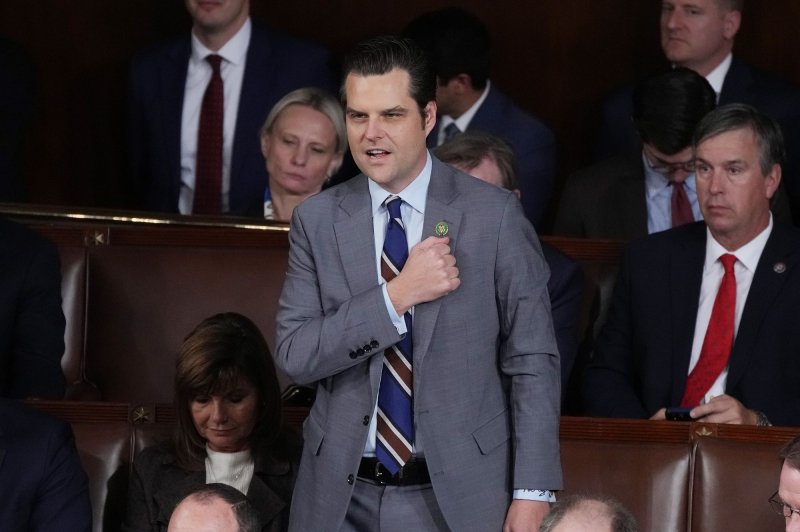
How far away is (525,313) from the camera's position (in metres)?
2.40

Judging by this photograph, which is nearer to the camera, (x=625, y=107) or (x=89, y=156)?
(x=625, y=107)

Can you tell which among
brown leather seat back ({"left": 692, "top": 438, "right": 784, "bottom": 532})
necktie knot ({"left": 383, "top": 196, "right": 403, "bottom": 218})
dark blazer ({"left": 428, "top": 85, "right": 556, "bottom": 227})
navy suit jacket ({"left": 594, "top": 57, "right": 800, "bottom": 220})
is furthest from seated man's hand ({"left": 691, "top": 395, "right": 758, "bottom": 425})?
dark blazer ({"left": 428, "top": 85, "right": 556, "bottom": 227})

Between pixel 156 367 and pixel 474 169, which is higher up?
pixel 474 169

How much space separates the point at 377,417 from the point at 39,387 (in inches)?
42.3

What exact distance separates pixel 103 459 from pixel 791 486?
1299 millimetres

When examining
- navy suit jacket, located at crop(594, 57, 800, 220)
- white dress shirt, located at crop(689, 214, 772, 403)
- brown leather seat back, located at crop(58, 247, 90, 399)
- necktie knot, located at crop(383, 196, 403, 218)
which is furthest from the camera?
navy suit jacket, located at crop(594, 57, 800, 220)

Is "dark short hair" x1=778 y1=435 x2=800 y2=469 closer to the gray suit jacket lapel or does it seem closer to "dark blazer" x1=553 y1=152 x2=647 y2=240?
the gray suit jacket lapel

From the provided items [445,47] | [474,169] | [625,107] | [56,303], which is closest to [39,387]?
[56,303]

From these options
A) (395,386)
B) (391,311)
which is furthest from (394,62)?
(395,386)

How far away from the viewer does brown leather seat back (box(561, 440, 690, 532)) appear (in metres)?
2.82

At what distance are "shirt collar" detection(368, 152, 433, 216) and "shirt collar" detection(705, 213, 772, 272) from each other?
1142 mm

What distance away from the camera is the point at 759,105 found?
423 cm

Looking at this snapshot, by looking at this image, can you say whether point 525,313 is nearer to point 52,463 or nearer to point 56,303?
point 52,463

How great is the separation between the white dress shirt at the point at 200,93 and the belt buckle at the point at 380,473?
1.99 m
